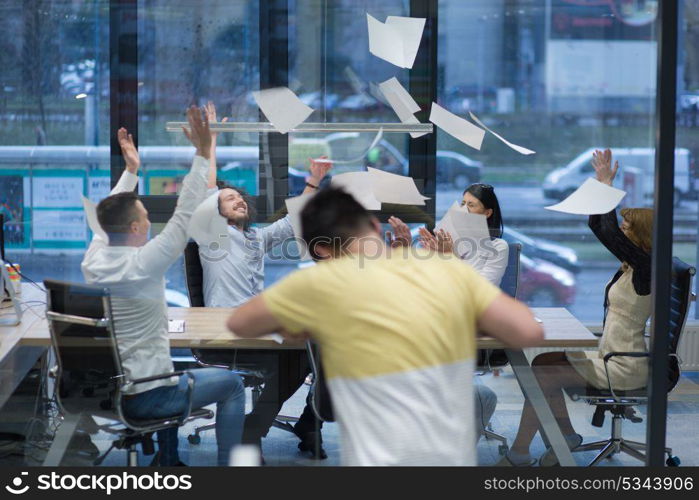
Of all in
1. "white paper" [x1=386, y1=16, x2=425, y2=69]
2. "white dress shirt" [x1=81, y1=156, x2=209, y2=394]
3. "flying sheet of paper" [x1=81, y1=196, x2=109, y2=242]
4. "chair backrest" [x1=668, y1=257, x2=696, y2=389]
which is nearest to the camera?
"white dress shirt" [x1=81, y1=156, x2=209, y2=394]

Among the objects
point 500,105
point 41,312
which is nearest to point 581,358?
point 500,105

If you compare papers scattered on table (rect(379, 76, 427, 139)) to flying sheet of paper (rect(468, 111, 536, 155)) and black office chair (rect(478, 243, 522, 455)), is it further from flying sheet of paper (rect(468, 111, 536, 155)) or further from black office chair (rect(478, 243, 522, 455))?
black office chair (rect(478, 243, 522, 455))

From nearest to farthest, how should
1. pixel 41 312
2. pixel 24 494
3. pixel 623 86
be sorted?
pixel 24 494 < pixel 41 312 < pixel 623 86

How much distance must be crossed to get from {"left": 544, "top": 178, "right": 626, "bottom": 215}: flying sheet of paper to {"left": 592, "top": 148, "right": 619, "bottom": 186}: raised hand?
0.08ft

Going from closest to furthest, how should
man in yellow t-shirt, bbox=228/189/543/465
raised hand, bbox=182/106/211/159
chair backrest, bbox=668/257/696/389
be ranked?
man in yellow t-shirt, bbox=228/189/543/465 < raised hand, bbox=182/106/211/159 < chair backrest, bbox=668/257/696/389

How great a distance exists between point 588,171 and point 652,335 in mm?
649

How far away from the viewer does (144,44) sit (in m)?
3.71

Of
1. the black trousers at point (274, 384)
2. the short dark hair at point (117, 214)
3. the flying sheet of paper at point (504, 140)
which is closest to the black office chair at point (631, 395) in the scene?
the flying sheet of paper at point (504, 140)

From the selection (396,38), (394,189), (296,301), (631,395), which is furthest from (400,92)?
(296,301)

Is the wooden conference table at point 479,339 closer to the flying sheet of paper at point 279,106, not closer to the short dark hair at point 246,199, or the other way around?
the short dark hair at point 246,199

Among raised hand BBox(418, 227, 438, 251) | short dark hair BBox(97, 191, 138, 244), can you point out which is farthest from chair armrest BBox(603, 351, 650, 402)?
short dark hair BBox(97, 191, 138, 244)

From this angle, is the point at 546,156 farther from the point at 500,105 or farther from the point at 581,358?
the point at 581,358

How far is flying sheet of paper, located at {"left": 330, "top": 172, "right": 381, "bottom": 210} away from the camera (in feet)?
12.3

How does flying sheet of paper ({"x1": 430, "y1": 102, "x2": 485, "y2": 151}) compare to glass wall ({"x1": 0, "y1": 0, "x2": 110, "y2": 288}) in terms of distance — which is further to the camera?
flying sheet of paper ({"x1": 430, "y1": 102, "x2": 485, "y2": 151})
